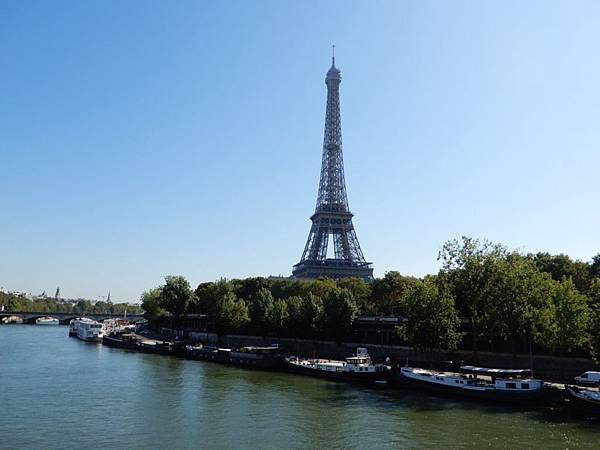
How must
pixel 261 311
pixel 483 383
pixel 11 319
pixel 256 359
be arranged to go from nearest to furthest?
pixel 483 383, pixel 256 359, pixel 261 311, pixel 11 319

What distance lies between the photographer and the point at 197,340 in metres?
102

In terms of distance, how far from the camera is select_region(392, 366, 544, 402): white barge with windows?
43000 millimetres

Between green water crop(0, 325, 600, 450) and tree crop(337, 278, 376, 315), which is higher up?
tree crop(337, 278, 376, 315)

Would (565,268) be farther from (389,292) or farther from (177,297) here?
(177,297)

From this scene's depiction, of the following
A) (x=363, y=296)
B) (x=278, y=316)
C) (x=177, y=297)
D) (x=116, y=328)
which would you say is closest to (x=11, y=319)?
(x=116, y=328)

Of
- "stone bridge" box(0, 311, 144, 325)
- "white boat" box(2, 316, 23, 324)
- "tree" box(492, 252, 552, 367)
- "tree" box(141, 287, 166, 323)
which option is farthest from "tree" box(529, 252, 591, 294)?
"white boat" box(2, 316, 23, 324)

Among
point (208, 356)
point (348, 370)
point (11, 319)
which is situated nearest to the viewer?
point (348, 370)

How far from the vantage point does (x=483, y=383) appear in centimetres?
4547

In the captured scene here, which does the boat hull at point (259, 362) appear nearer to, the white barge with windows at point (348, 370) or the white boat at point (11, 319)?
the white barge with windows at point (348, 370)

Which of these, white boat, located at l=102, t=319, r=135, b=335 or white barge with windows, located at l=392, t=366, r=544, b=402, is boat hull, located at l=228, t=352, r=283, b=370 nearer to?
white barge with windows, located at l=392, t=366, r=544, b=402

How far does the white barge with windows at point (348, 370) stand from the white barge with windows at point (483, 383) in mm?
2143

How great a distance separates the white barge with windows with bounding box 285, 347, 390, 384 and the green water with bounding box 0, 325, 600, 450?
2114 mm

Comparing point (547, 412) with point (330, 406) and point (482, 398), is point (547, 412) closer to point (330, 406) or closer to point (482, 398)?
point (482, 398)

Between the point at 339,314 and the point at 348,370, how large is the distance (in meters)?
17.9
